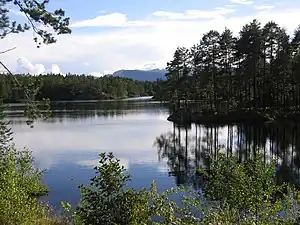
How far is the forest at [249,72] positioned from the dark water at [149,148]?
23.5 feet

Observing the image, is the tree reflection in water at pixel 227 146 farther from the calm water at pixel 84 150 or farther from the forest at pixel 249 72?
the forest at pixel 249 72

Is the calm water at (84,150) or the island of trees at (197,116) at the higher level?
the island of trees at (197,116)

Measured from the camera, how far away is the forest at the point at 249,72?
2188 inches

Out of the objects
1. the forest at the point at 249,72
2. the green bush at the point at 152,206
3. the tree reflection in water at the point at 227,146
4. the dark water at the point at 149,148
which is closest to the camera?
the green bush at the point at 152,206

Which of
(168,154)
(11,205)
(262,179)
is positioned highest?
(262,179)

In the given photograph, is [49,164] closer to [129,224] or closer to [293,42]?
→ [129,224]

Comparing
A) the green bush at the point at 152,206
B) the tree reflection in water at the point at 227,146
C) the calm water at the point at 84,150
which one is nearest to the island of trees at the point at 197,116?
the green bush at the point at 152,206

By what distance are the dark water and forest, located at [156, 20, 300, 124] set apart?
23.5 ft

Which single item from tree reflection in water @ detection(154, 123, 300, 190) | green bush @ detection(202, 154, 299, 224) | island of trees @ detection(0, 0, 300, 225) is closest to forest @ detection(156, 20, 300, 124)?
island of trees @ detection(0, 0, 300, 225)

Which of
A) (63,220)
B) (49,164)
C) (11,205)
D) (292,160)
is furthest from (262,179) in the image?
(49,164)

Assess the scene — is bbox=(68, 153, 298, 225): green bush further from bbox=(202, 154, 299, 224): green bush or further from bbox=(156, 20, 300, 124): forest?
bbox=(156, 20, 300, 124): forest

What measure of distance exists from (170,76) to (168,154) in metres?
35.7

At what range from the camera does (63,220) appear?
13867mm

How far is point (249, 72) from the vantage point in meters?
56.2
